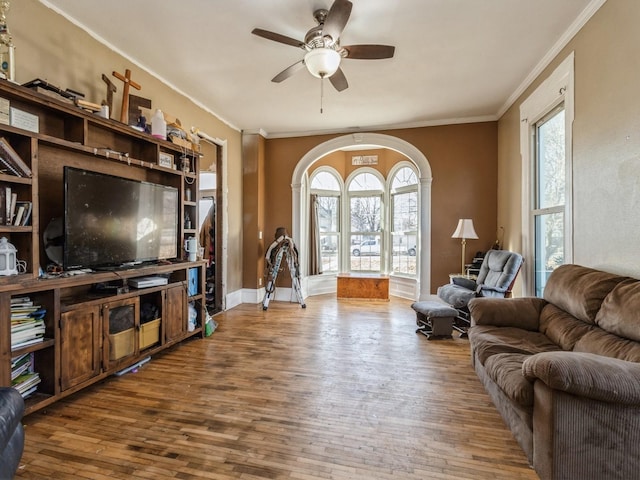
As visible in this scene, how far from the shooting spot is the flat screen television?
250cm

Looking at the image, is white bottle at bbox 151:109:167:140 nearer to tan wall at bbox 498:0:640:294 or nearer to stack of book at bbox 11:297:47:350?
stack of book at bbox 11:297:47:350

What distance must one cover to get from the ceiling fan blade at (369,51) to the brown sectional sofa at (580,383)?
2.23 meters

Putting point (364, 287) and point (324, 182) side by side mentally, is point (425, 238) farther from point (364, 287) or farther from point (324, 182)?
point (324, 182)

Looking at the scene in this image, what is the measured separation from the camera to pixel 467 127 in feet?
17.0

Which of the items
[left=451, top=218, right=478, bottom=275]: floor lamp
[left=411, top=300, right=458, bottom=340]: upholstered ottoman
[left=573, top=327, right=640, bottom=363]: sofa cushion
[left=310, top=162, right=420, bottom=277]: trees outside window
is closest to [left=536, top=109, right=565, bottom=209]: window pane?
[left=451, top=218, right=478, bottom=275]: floor lamp

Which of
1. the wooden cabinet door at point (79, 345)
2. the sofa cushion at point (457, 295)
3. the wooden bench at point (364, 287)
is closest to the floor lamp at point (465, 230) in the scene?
the sofa cushion at point (457, 295)

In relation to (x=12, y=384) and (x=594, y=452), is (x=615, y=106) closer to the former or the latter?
(x=594, y=452)

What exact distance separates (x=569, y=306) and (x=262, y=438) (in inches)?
89.2

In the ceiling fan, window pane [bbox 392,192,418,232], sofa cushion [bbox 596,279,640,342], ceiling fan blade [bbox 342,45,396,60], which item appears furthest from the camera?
window pane [bbox 392,192,418,232]

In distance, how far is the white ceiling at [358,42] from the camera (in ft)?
8.55

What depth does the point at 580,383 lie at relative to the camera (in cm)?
139

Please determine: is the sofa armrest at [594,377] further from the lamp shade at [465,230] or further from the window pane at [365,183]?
the window pane at [365,183]

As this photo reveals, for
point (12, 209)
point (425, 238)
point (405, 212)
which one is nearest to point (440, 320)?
point (425, 238)

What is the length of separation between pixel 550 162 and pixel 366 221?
3789 mm
